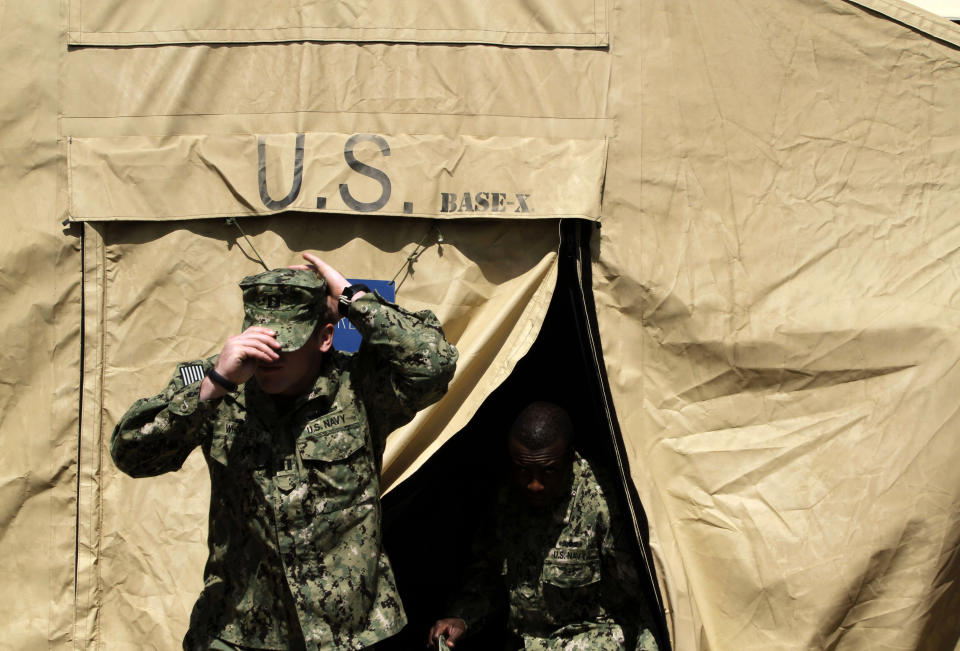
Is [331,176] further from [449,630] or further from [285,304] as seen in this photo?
[449,630]

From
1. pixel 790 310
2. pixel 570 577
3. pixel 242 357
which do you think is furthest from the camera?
pixel 570 577

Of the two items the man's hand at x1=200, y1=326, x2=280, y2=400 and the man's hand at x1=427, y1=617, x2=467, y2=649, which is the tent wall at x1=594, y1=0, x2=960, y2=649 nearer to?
the man's hand at x1=427, y1=617, x2=467, y2=649

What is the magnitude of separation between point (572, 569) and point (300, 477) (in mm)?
1020

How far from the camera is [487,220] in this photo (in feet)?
11.2

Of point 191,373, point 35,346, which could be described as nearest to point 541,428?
point 191,373

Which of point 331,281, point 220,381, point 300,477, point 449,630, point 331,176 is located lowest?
point 449,630

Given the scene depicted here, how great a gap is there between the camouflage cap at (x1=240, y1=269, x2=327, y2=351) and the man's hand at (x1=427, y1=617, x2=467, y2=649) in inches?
46.2

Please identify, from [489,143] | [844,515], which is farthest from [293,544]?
[844,515]

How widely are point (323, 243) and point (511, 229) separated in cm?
54

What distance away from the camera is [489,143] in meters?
3.38

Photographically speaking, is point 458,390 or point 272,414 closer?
point 272,414

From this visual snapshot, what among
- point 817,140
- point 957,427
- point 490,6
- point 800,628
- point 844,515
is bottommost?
point 800,628

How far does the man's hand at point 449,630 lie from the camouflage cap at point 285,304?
A: 1.17m

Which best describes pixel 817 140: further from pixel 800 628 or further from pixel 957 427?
pixel 800 628
